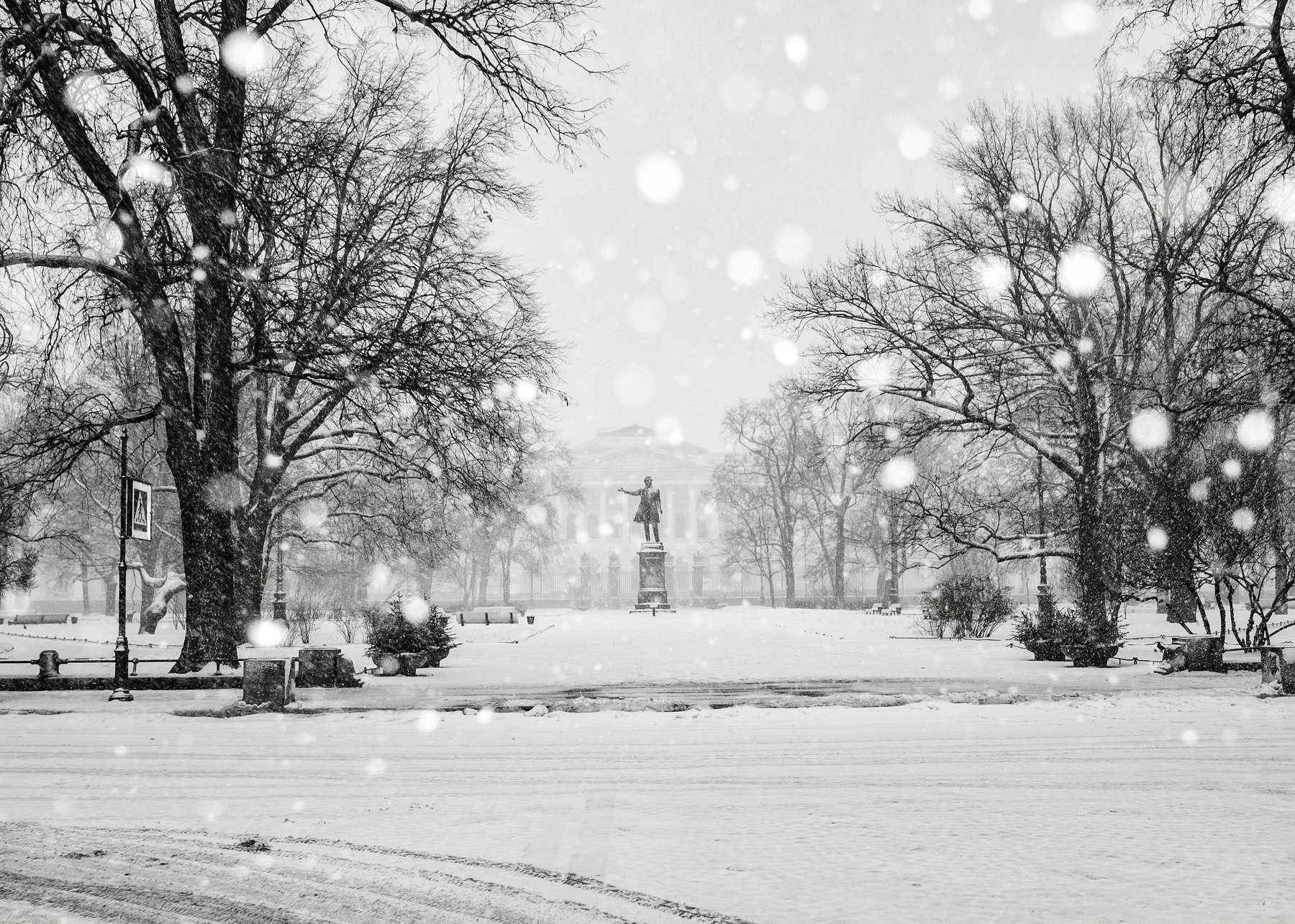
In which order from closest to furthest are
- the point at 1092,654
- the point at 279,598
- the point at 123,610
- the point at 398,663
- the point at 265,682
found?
the point at 265,682
the point at 123,610
the point at 398,663
the point at 1092,654
the point at 279,598

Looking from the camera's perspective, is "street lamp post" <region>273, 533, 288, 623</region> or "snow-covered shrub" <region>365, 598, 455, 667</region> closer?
"snow-covered shrub" <region>365, 598, 455, 667</region>

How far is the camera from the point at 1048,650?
698 inches

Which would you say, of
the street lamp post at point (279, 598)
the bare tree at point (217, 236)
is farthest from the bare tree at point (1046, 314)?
the street lamp post at point (279, 598)

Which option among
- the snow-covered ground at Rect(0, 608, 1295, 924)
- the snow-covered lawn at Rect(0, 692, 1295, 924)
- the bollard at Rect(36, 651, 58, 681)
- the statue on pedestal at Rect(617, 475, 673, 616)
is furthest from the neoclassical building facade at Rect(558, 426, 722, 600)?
the snow-covered lawn at Rect(0, 692, 1295, 924)

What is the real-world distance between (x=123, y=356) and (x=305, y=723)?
12098 mm

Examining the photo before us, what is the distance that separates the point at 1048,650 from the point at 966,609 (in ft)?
25.4

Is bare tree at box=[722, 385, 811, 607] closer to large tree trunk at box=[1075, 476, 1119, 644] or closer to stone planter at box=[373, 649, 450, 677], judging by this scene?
large tree trunk at box=[1075, 476, 1119, 644]

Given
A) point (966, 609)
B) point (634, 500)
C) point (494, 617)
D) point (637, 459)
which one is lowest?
point (494, 617)

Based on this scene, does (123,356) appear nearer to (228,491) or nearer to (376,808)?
(228,491)

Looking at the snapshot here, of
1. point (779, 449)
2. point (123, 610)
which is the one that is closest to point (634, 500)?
point (779, 449)

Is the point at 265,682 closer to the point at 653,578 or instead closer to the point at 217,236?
the point at 217,236

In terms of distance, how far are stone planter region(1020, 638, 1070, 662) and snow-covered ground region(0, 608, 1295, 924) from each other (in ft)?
17.3

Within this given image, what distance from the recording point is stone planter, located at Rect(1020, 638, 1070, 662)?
17.6m

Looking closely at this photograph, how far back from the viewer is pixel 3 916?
4156 millimetres
